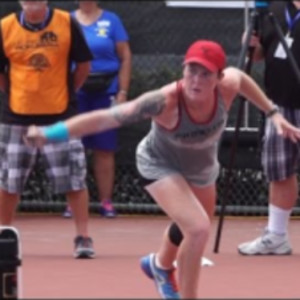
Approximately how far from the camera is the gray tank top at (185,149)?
736 centimetres

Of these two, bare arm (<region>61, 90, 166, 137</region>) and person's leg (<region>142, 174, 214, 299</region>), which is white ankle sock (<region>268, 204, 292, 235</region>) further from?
bare arm (<region>61, 90, 166, 137</region>)

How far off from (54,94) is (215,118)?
221 cm

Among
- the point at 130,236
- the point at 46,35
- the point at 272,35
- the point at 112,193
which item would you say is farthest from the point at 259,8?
the point at 112,193

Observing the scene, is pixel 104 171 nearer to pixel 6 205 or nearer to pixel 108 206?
pixel 108 206

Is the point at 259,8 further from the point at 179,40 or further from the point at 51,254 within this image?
the point at 179,40

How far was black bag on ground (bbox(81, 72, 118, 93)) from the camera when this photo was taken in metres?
11.4

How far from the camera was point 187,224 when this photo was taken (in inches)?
285

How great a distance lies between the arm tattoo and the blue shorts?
4286mm

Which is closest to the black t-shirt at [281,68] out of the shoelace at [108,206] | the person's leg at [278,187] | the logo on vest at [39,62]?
the person's leg at [278,187]

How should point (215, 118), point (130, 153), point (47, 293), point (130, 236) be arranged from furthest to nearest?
point (130, 153) → point (130, 236) → point (47, 293) → point (215, 118)

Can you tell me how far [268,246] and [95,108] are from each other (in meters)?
2.38

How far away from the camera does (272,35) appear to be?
9758 millimetres

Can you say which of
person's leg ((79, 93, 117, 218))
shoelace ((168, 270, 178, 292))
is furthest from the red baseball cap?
person's leg ((79, 93, 117, 218))

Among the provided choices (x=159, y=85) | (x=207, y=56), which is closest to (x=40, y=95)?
(x=207, y=56)
